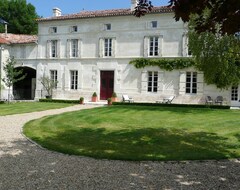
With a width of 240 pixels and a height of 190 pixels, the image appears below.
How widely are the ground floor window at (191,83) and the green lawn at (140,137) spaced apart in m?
10.3

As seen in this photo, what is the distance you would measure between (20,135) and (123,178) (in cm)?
487

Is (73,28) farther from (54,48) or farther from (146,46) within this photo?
(146,46)

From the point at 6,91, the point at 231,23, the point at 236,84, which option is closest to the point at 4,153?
the point at 231,23

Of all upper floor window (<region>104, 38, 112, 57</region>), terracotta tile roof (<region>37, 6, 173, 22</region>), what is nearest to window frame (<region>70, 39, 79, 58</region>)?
terracotta tile roof (<region>37, 6, 173, 22</region>)

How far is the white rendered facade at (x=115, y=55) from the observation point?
70.6 feet

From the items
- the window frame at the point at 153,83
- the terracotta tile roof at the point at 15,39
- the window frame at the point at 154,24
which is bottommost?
the window frame at the point at 153,83

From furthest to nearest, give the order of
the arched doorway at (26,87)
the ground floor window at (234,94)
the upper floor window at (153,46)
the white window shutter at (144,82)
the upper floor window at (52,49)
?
the arched doorway at (26,87) < the upper floor window at (52,49) < the white window shutter at (144,82) < the upper floor window at (153,46) < the ground floor window at (234,94)

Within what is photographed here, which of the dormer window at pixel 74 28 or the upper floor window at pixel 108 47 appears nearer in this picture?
the upper floor window at pixel 108 47

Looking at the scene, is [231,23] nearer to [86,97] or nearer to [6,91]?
[86,97]

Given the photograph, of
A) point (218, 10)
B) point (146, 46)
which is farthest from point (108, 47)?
point (218, 10)

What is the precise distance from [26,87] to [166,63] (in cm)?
1462

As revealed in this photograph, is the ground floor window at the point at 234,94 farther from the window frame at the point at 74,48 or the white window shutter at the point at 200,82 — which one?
the window frame at the point at 74,48

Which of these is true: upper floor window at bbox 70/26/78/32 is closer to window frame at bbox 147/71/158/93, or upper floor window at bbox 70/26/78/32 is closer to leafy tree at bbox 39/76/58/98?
leafy tree at bbox 39/76/58/98

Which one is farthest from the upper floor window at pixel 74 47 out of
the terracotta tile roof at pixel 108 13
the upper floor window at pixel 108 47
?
the upper floor window at pixel 108 47
